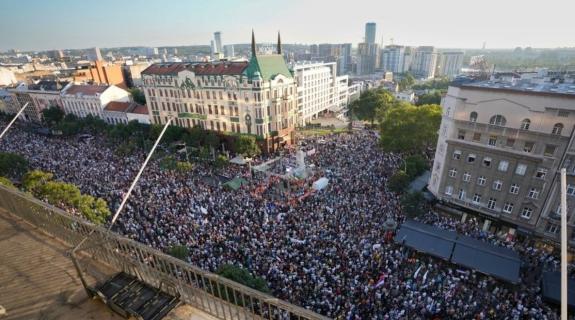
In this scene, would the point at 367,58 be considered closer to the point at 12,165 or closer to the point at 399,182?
the point at 399,182

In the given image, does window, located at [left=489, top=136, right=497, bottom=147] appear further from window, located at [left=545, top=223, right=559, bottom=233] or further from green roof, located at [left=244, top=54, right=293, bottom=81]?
green roof, located at [left=244, top=54, right=293, bottom=81]

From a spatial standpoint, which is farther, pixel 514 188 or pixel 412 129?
pixel 412 129

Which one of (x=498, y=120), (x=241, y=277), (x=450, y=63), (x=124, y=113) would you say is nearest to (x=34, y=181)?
(x=241, y=277)

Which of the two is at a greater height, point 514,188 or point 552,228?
point 514,188

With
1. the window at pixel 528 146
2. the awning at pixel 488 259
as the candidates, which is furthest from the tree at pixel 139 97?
the window at pixel 528 146

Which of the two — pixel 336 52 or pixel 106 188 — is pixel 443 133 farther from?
pixel 336 52

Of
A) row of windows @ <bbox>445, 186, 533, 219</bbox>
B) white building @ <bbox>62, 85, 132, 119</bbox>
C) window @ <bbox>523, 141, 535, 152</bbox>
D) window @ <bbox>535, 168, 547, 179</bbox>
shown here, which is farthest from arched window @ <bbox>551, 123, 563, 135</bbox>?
white building @ <bbox>62, 85, 132, 119</bbox>

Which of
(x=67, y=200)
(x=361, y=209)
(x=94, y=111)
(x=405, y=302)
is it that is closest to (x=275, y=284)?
(x=405, y=302)
